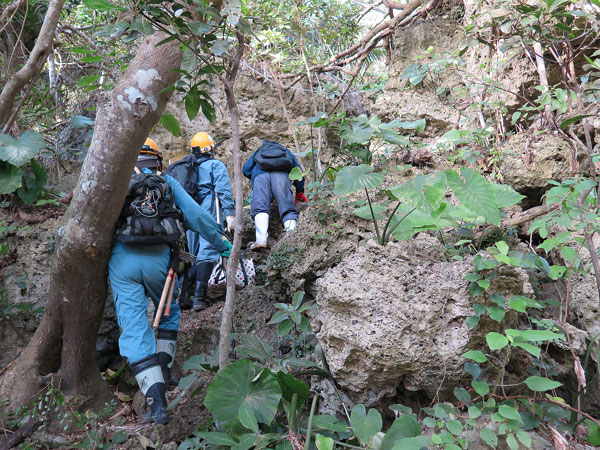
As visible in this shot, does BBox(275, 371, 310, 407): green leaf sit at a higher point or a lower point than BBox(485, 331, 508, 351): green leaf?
lower

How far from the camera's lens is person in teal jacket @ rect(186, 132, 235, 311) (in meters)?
5.09

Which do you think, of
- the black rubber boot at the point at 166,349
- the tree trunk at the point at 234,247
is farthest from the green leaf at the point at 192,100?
the black rubber boot at the point at 166,349

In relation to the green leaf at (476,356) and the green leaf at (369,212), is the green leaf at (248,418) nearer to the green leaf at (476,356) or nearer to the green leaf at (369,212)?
the green leaf at (476,356)

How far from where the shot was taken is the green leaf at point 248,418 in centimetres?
236

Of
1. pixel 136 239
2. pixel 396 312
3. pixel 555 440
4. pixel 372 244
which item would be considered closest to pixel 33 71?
pixel 136 239

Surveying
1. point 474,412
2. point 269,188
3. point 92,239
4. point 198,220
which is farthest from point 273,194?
point 474,412

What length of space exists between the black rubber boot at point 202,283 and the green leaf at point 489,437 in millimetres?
3287

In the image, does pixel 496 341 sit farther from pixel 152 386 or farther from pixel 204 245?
pixel 204 245

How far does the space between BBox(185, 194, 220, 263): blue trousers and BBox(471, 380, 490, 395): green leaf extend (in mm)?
3239

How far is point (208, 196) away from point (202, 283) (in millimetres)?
1113

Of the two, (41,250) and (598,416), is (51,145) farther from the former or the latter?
(598,416)

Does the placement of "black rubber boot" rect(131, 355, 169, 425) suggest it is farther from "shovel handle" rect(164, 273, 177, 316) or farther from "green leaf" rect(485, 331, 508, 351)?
"green leaf" rect(485, 331, 508, 351)

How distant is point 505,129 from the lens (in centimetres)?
480

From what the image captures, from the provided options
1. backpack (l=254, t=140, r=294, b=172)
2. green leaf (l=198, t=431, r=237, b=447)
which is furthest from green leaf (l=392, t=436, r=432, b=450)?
backpack (l=254, t=140, r=294, b=172)
